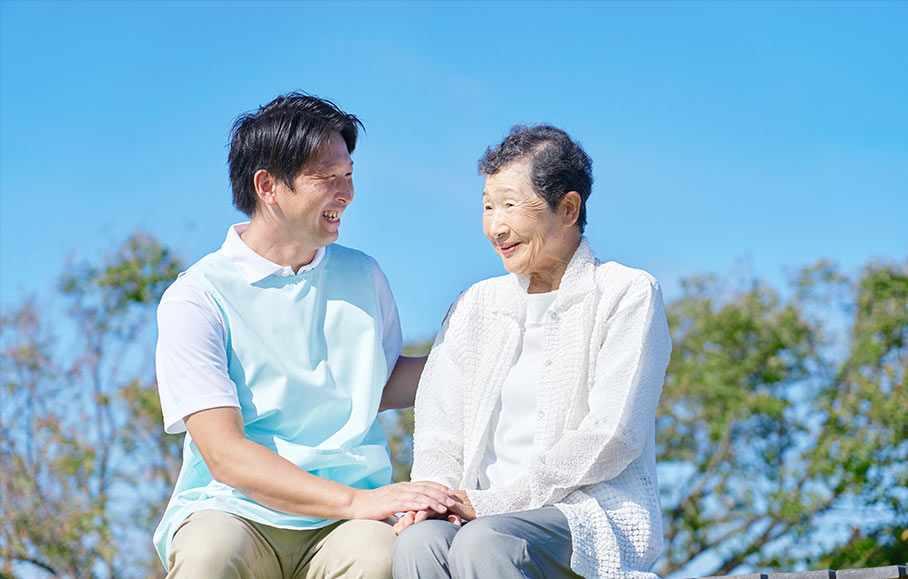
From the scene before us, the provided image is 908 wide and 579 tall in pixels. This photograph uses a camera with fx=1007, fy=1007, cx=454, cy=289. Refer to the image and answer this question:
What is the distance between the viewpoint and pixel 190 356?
250 centimetres

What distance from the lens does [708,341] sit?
35.4ft

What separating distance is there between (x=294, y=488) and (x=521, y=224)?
895 mm

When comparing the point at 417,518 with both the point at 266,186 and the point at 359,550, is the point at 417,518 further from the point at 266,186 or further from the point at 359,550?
the point at 266,186

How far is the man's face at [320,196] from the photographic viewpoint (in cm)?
273

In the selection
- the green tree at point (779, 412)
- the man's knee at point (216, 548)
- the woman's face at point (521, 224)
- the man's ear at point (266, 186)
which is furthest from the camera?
the green tree at point (779, 412)

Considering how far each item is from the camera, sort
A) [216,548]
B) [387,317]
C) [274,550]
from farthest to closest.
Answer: [387,317] < [274,550] < [216,548]

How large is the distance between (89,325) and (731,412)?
6.73m

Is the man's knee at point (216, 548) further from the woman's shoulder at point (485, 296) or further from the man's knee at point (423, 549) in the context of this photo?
the woman's shoulder at point (485, 296)

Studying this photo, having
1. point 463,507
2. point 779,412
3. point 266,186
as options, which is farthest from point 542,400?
point 779,412

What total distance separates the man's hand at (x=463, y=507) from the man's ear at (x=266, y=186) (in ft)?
3.16

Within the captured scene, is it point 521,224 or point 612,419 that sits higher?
point 521,224

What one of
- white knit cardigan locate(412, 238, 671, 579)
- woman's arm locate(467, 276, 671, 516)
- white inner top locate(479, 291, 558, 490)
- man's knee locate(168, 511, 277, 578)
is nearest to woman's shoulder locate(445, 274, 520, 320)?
white knit cardigan locate(412, 238, 671, 579)

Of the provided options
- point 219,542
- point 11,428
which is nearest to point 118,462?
point 11,428

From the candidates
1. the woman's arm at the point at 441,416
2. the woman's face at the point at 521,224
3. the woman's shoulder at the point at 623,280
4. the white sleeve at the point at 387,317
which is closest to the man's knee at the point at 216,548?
the woman's arm at the point at 441,416
